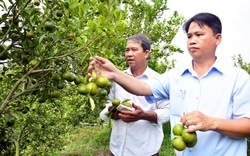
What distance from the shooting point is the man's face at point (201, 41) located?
1.97 metres

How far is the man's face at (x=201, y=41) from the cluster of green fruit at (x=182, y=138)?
419 mm

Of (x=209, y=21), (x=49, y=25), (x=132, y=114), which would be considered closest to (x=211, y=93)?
(x=209, y=21)

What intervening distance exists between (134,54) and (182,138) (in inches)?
51.1

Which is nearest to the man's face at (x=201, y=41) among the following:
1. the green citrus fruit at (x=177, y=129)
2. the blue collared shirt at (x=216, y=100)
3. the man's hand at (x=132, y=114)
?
the blue collared shirt at (x=216, y=100)

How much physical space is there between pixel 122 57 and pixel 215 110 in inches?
169

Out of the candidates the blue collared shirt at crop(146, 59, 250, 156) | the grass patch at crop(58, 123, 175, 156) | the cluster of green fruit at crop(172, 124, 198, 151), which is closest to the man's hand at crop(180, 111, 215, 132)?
the cluster of green fruit at crop(172, 124, 198, 151)

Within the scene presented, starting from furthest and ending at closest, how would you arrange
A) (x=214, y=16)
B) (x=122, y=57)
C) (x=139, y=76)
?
(x=122, y=57) → (x=139, y=76) → (x=214, y=16)

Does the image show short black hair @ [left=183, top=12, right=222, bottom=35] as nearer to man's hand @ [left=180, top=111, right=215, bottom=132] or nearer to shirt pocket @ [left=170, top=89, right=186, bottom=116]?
shirt pocket @ [left=170, top=89, right=186, bottom=116]

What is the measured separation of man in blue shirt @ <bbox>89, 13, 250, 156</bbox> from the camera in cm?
187

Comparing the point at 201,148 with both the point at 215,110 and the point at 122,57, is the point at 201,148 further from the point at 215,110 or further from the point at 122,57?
the point at 122,57

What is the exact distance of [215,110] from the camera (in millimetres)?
1959

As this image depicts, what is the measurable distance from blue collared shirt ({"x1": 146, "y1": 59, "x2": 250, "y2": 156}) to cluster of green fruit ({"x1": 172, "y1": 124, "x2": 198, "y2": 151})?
0.12 metres

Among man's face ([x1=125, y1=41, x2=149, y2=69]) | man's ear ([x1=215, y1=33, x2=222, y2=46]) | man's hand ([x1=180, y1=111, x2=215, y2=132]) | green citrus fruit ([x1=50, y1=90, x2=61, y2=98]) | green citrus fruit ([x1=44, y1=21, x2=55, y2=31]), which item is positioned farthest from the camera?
man's face ([x1=125, y1=41, x2=149, y2=69])

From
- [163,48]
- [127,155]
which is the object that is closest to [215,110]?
[127,155]
